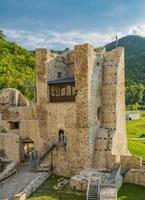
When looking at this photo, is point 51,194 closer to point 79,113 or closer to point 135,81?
point 79,113

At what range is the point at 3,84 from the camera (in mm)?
55125

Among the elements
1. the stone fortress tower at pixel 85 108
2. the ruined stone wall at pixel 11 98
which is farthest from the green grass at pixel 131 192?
the ruined stone wall at pixel 11 98

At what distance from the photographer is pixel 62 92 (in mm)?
29094

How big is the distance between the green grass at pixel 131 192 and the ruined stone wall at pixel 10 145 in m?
11.3

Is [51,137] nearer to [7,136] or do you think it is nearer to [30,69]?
[7,136]

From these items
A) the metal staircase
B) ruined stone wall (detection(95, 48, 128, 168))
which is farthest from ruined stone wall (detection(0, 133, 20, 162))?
the metal staircase

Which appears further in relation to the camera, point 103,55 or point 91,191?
point 103,55

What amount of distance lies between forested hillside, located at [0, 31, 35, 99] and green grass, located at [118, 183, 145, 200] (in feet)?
109

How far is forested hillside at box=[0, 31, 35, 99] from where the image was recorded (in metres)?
56.6

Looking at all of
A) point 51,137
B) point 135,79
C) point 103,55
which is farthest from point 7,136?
point 135,79

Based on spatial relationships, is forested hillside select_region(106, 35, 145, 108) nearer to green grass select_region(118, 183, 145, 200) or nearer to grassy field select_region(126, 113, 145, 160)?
grassy field select_region(126, 113, 145, 160)

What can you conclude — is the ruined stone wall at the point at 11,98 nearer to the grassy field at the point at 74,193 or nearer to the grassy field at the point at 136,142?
the grassy field at the point at 74,193

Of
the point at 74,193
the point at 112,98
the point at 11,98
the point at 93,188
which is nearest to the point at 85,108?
the point at 112,98

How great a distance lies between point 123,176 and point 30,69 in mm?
49679
